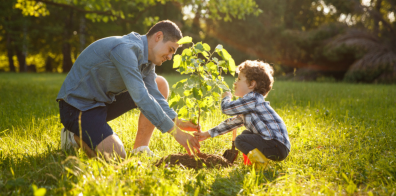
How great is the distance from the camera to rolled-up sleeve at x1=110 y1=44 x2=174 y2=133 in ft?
7.63

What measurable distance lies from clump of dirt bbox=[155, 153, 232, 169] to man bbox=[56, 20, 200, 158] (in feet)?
0.41

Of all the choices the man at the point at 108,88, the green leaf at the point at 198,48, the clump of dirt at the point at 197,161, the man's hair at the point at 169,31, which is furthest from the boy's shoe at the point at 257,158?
the man's hair at the point at 169,31

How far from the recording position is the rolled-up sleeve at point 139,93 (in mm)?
2326

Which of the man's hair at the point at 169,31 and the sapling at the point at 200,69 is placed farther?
the man's hair at the point at 169,31

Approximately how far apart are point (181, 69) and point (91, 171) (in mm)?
1165

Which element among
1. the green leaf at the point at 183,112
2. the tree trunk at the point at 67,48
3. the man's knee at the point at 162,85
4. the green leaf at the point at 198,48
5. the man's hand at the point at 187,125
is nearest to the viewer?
the green leaf at the point at 198,48

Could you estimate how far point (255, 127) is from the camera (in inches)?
103

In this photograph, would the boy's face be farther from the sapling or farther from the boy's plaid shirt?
the sapling

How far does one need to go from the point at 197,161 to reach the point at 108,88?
3.91 feet

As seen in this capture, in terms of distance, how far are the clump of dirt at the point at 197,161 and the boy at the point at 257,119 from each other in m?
0.22

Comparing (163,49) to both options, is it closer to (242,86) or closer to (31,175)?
(242,86)

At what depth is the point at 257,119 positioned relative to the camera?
2.58 meters

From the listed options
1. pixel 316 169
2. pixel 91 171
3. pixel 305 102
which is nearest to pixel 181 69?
pixel 91 171

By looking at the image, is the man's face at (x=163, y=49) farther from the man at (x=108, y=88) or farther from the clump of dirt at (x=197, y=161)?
the clump of dirt at (x=197, y=161)
